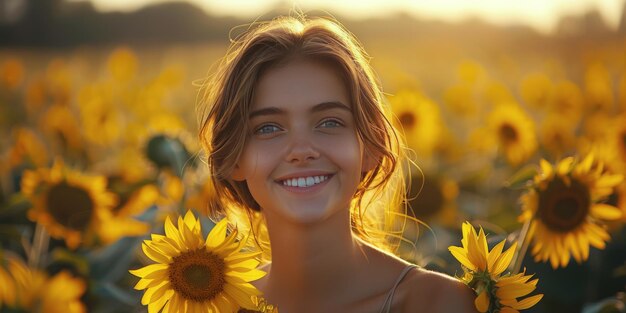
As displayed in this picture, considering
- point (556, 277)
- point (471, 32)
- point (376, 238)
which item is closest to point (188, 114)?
point (556, 277)

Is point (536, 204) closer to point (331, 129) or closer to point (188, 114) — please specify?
point (331, 129)

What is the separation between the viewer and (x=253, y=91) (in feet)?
6.08

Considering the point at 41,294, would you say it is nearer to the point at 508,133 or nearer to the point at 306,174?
the point at 306,174

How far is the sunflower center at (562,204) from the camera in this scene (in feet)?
7.01

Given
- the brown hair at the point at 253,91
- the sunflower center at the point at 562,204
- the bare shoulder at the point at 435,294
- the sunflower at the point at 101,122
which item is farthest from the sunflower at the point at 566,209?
the sunflower at the point at 101,122

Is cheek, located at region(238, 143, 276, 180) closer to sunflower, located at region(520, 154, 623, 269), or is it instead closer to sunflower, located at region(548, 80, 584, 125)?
sunflower, located at region(520, 154, 623, 269)

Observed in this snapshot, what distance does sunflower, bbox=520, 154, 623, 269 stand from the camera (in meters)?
2.14

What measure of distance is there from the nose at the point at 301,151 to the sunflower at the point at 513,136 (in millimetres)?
2226

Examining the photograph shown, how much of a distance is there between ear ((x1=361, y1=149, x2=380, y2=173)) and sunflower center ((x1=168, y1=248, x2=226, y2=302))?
43 cm

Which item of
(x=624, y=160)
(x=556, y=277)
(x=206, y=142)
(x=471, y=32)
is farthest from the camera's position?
(x=471, y=32)

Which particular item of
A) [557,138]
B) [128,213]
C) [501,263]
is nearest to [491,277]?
[501,263]

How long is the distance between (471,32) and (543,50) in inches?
125

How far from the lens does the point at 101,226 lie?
300 centimetres

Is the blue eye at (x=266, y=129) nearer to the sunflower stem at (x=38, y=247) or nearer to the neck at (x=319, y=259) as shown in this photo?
the neck at (x=319, y=259)
